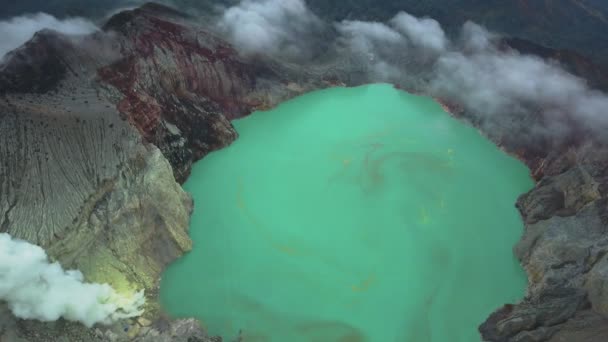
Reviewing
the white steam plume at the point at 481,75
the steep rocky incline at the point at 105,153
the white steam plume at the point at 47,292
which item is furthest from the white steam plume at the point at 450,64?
the white steam plume at the point at 47,292

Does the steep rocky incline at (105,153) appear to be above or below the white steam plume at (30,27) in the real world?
below

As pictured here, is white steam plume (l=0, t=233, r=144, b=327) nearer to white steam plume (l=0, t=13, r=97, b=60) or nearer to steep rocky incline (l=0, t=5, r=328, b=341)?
steep rocky incline (l=0, t=5, r=328, b=341)

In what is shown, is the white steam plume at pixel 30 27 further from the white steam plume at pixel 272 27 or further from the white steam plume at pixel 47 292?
the white steam plume at pixel 47 292

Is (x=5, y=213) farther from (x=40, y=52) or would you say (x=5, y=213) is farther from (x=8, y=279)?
(x=40, y=52)

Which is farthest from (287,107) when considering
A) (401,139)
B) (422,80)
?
(422,80)

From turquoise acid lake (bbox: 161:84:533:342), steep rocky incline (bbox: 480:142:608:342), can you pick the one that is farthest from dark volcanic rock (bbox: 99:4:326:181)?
steep rocky incline (bbox: 480:142:608:342)

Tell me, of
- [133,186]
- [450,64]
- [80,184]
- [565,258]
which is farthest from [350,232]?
[450,64]
